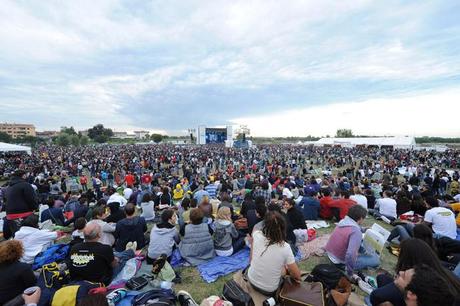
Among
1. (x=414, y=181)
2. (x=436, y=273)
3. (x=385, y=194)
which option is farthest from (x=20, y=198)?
(x=414, y=181)

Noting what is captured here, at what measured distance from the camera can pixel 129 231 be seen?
475 cm

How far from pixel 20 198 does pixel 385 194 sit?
9.69 metres

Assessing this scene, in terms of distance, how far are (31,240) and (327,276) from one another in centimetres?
499

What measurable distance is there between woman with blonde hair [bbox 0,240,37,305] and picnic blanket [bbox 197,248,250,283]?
2433mm

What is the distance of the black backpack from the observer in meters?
3.24

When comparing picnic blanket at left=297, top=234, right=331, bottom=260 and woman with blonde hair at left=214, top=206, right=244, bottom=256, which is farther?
picnic blanket at left=297, top=234, right=331, bottom=260

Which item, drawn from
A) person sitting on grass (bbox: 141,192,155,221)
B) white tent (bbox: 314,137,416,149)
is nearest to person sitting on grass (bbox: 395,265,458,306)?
person sitting on grass (bbox: 141,192,155,221)

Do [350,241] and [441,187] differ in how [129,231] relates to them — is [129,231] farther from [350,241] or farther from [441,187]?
[441,187]

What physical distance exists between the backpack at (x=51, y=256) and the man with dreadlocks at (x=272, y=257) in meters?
3.51

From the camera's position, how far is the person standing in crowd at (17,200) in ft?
17.3

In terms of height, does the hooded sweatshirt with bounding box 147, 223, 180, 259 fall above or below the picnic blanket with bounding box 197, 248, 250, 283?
above

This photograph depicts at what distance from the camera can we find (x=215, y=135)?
2397 inches

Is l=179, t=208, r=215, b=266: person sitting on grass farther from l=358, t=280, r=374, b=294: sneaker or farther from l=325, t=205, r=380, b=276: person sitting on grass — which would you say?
l=358, t=280, r=374, b=294: sneaker

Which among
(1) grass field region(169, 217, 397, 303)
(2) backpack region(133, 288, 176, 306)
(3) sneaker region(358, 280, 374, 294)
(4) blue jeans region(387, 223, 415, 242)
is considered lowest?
(1) grass field region(169, 217, 397, 303)
